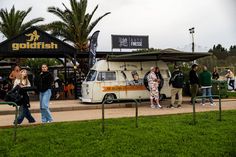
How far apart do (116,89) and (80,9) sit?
45.0 ft

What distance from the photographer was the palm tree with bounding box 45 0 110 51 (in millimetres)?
31547

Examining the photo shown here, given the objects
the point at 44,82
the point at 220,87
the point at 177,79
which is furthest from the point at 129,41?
the point at 44,82

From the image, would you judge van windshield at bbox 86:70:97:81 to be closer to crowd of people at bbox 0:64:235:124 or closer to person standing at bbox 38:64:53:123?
crowd of people at bbox 0:64:235:124

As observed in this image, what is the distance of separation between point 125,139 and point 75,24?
23378mm

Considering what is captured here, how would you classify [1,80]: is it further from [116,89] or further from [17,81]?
[17,81]

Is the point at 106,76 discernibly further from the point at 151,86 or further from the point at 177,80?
the point at 177,80

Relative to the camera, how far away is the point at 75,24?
31.4m

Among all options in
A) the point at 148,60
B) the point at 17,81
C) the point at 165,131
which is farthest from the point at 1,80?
the point at 165,131

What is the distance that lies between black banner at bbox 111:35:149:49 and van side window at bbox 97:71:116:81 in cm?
1243

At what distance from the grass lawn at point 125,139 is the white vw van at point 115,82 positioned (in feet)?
26.0

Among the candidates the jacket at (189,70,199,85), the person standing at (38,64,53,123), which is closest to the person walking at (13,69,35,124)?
the person standing at (38,64,53,123)

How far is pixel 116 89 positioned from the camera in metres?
19.8

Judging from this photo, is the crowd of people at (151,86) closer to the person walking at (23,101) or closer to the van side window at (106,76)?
the person walking at (23,101)

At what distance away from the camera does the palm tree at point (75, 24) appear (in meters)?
31.5
